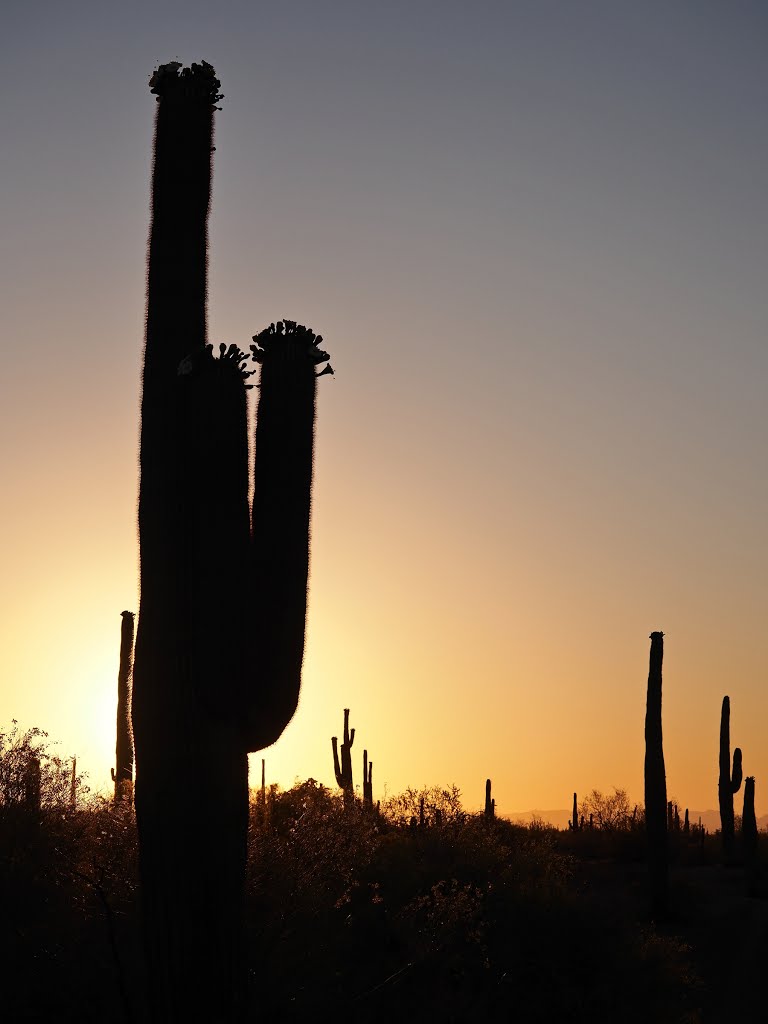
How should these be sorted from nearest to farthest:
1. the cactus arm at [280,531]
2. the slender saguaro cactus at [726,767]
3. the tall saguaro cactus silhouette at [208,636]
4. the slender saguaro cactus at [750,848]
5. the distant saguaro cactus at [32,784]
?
1. the tall saguaro cactus silhouette at [208,636]
2. the cactus arm at [280,531]
3. the distant saguaro cactus at [32,784]
4. the slender saguaro cactus at [750,848]
5. the slender saguaro cactus at [726,767]

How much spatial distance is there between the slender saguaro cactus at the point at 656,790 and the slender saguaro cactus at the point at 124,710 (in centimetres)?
1126

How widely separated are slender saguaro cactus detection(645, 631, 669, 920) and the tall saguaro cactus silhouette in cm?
1793

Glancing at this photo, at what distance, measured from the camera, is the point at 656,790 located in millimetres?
26500

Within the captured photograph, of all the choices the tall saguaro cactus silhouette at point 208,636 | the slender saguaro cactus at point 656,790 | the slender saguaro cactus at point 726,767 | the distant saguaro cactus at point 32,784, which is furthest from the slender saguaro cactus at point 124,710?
the slender saguaro cactus at point 726,767

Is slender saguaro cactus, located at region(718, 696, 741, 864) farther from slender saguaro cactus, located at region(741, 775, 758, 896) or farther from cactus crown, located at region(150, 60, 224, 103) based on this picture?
cactus crown, located at region(150, 60, 224, 103)

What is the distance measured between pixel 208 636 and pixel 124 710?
1491cm

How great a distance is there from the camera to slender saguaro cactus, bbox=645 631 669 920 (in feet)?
83.4

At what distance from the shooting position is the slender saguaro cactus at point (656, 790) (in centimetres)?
2541

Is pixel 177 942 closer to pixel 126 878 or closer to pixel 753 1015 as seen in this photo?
pixel 126 878

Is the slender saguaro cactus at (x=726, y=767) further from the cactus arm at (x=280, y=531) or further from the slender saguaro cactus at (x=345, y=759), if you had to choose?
A: the cactus arm at (x=280, y=531)

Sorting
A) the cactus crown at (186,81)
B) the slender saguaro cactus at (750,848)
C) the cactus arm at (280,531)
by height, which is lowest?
the slender saguaro cactus at (750,848)

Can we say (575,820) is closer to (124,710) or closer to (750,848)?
(750,848)

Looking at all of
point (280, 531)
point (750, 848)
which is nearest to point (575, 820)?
point (750, 848)

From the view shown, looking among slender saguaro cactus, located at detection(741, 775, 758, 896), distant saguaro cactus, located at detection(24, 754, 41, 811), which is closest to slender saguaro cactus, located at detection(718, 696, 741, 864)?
slender saguaro cactus, located at detection(741, 775, 758, 896)
